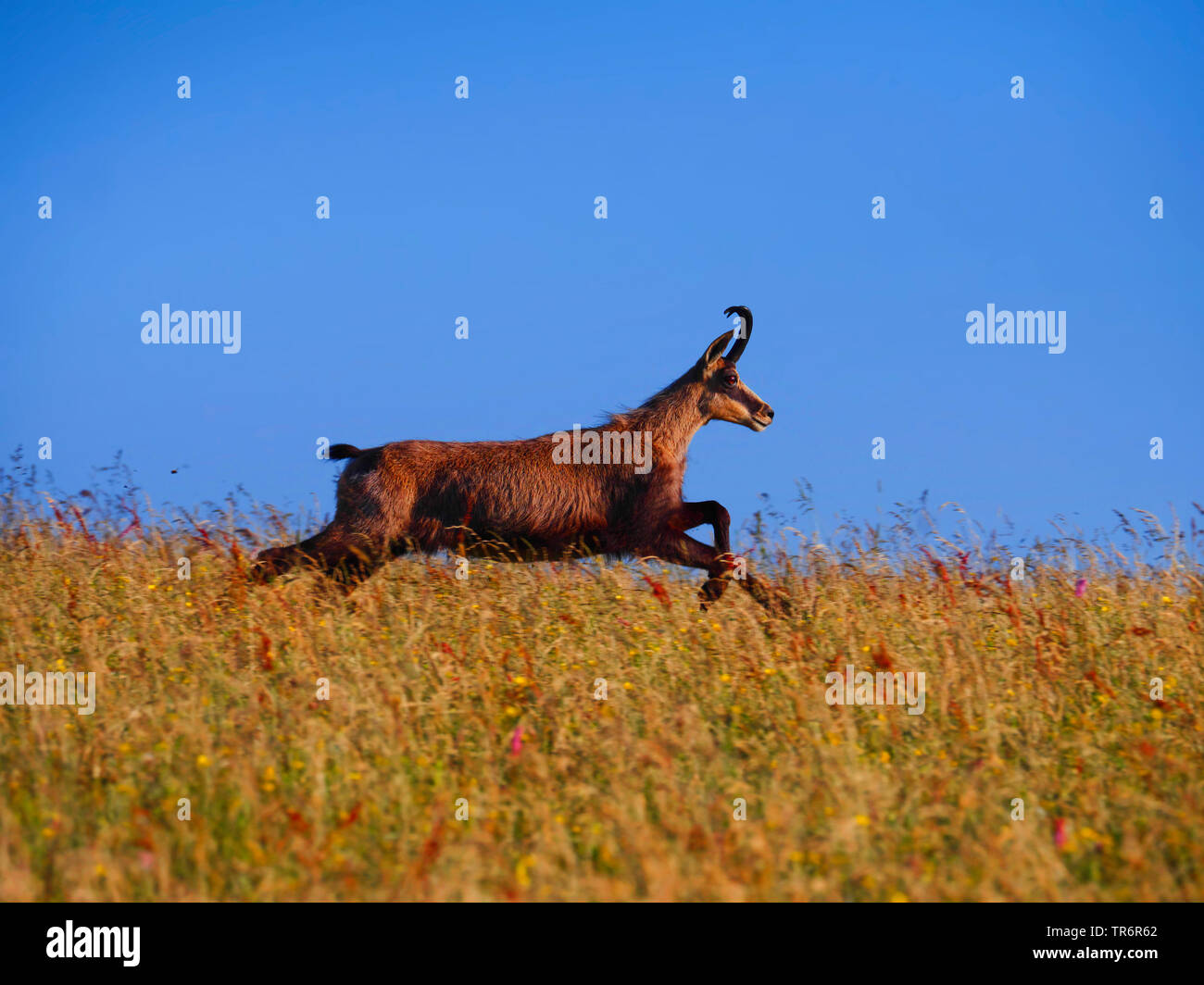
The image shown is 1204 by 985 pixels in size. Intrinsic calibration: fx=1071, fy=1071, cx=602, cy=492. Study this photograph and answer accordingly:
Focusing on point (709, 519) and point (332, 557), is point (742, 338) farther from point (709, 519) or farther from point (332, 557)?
point (332, 557)

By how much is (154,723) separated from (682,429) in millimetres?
6038

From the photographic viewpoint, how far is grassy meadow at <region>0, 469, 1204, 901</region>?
148 inches

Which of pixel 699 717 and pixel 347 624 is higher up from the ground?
pixel 347 624

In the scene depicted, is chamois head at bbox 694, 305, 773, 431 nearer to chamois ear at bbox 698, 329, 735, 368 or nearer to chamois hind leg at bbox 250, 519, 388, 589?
chamois ear at bbox 698, 329, 735, 368

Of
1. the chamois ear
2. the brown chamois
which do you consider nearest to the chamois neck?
the brown chamois

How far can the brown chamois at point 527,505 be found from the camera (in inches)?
352

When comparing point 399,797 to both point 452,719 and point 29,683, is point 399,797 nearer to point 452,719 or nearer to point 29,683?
point 452,719

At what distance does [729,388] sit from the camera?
1045 cm

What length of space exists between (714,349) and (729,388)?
0.40 meters

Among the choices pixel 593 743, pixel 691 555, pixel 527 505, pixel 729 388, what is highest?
pixel 729 388

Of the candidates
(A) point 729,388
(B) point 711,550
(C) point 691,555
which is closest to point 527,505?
(C) point 691,555

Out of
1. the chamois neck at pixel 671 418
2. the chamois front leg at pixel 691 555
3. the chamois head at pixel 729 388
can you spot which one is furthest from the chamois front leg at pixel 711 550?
the chamois head at pixel 729 388
